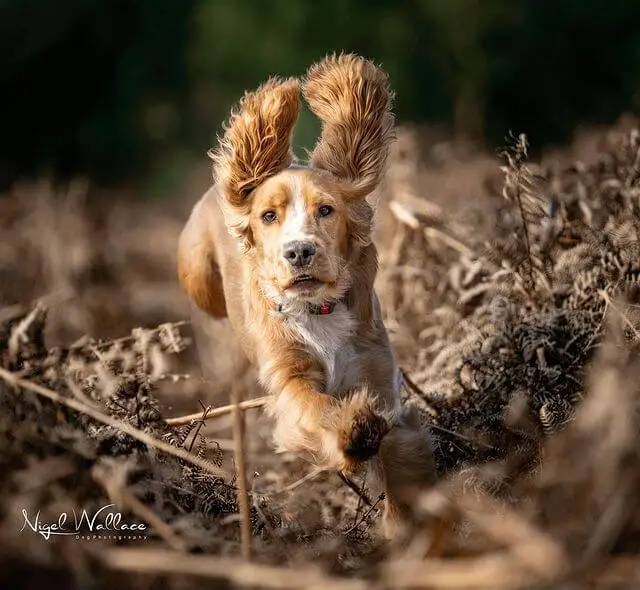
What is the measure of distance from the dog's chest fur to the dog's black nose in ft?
1.15

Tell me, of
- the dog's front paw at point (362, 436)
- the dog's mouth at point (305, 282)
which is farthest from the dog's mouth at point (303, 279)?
the dog's front paw at point (362, 436)

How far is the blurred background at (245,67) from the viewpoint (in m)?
12.8

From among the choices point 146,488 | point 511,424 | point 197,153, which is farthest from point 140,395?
point 197,153

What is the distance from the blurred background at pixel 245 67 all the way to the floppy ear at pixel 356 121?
6.99 metres

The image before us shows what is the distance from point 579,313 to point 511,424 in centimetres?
89

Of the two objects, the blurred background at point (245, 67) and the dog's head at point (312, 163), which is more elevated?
the blurred background at point (245, 67)

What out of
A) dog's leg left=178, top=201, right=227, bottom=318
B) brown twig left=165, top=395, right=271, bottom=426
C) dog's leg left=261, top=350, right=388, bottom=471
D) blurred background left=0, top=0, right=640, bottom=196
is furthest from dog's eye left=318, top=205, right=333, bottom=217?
blurred background left=0, top=0, right=640, bottom=196

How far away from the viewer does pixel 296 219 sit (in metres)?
4.48

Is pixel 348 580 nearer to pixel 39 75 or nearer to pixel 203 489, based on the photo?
pixel 203 489

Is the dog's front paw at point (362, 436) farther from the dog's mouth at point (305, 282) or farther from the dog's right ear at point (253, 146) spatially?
the dog's right ear at point (253, 146)

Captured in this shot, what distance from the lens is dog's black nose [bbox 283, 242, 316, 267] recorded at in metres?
4.29

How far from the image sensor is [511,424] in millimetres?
4145
